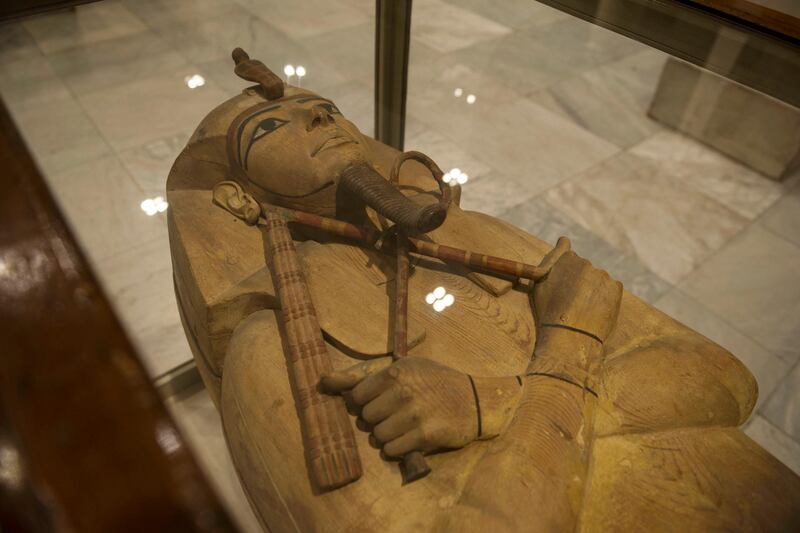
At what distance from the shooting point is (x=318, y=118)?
1.81 metres

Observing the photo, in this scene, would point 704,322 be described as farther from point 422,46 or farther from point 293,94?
point 422,46

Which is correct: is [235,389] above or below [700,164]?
above

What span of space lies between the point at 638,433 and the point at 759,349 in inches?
78.3

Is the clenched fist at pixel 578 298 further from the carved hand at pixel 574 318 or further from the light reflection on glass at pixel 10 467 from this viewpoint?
the light reflection on glass at pixel 10 467

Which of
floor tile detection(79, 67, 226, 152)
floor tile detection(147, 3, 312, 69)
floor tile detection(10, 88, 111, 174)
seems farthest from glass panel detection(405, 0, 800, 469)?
floor tile detection(10, 88, 111, 174)

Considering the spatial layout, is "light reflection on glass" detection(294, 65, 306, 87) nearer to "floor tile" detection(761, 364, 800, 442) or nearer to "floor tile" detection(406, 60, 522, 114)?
"floor tile" detection(406, 60, 522, 114)

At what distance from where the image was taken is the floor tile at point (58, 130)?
3.65m

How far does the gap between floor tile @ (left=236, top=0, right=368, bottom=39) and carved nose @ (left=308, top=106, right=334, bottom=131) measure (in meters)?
3.38

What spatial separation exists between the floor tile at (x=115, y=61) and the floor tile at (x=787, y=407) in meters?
4.25

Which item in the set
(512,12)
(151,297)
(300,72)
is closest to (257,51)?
(300,72)

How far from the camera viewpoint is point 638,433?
150 cm

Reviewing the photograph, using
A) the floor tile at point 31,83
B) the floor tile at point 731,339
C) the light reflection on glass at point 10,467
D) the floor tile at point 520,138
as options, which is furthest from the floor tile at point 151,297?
the floor tile at point 731,339

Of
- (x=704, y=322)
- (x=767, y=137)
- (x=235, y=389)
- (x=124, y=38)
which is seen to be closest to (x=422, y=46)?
(x=124, y=38)

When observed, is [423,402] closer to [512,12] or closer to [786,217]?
[786,217]
